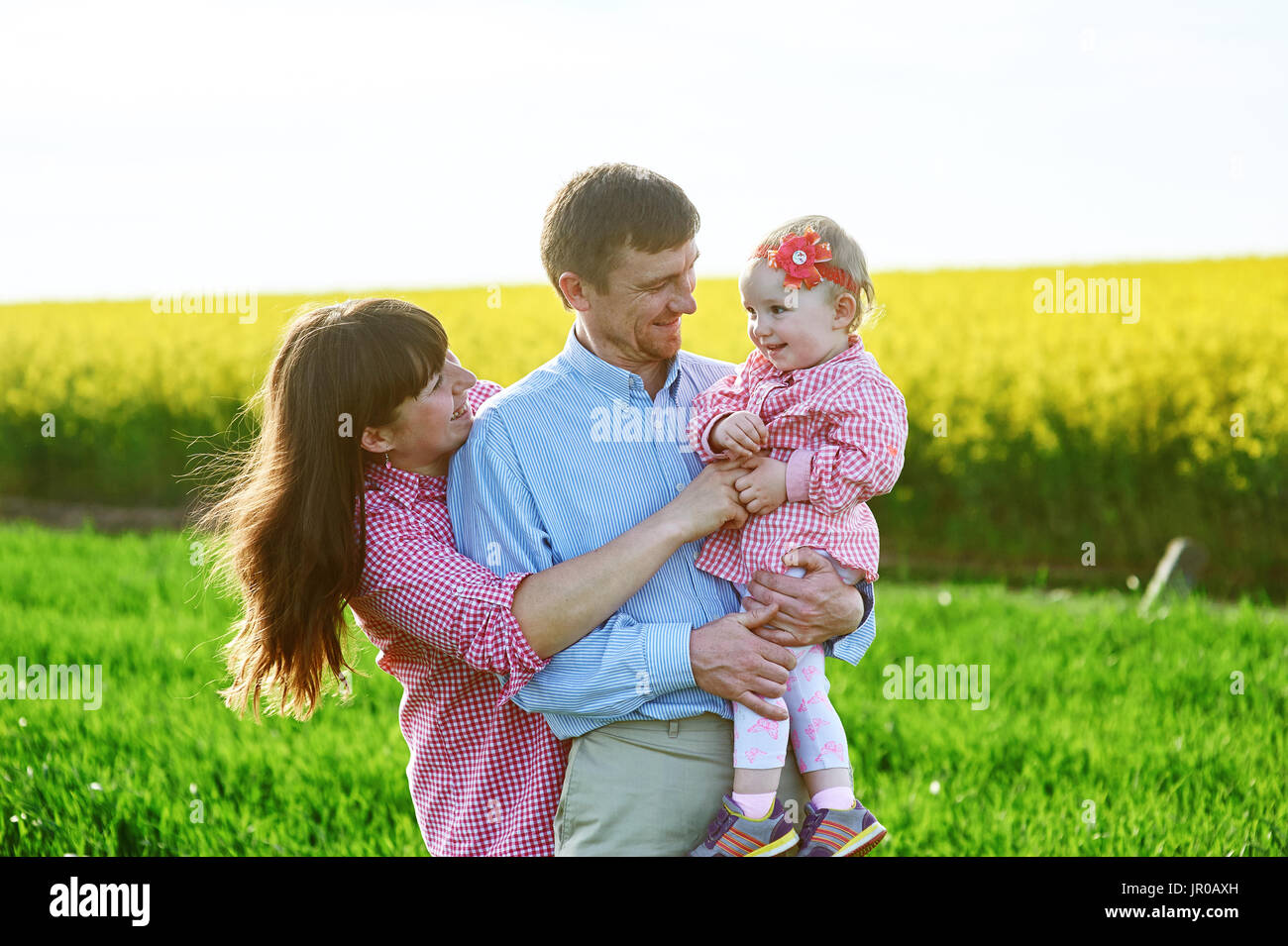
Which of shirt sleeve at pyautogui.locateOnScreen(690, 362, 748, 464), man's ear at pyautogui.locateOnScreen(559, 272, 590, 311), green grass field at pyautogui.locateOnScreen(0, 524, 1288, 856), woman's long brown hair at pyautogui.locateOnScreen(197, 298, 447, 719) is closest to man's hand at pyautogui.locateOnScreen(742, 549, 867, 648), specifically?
shirt sleeve at pyautogui.locateOnScreen(690, 362, 748, 464)

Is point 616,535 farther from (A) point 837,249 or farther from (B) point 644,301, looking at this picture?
(A) point 837,249

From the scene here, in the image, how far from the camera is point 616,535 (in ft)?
9.78

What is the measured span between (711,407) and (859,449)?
40cm

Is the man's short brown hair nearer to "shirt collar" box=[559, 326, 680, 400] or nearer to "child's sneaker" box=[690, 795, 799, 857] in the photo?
"shirt collar" box=[559, 326, 680, 400]

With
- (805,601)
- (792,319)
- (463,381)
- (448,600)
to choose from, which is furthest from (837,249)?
(448,600)

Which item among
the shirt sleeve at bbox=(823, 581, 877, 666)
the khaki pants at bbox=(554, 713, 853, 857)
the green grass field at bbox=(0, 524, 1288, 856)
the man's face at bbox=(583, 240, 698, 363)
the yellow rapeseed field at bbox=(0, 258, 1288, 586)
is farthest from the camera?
the yellow rapeseed field at bbox=(0, 258, 1288, 586)

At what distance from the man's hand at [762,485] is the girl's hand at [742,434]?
39 millimetres

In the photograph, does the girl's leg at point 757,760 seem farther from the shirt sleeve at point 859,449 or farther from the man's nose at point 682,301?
the man's nose at point 682,301

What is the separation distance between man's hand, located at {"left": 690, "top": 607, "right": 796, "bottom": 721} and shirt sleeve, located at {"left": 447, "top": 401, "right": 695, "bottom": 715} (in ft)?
0.12

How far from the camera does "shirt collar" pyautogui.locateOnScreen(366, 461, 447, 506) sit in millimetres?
3012

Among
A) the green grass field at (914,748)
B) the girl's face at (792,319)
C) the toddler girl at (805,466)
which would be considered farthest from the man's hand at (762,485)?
the green grass field at (914,748)

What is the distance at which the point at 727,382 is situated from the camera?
3137mm

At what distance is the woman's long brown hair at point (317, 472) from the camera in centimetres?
284
